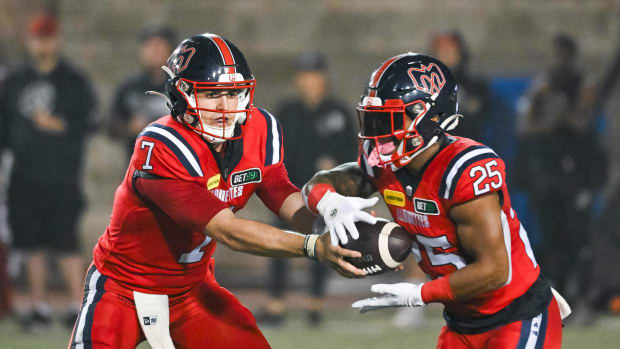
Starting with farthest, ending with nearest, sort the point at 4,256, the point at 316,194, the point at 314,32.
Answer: the point at 314,32
the point at 4,256
the point at 316,194

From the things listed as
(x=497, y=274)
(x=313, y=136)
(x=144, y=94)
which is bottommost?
(x=313, y=136)

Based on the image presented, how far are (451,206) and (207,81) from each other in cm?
102

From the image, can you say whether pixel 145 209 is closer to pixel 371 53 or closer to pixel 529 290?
pixel 529 290

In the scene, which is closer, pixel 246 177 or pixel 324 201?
pixel 324 201

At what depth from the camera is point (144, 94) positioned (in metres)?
6.72

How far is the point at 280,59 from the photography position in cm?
965

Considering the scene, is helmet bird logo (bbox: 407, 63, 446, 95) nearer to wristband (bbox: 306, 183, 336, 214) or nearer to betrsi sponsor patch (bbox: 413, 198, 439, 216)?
betrsi sponsor patch (bbox: 413, 198, 439, 216)

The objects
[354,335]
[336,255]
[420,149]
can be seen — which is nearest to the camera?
[336,255]

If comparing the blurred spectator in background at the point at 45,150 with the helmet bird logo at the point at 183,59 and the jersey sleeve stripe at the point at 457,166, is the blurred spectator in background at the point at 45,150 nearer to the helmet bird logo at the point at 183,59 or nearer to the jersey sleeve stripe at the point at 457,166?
the helmet bird logo at the point at 183,59

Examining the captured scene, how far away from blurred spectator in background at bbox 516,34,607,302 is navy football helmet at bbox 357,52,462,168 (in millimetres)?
3577

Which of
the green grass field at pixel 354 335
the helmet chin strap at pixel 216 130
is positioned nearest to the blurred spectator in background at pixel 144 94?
the green grass field at pixel 354 335

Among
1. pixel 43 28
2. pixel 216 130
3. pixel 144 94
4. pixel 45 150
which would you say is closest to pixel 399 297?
pixel 216 130

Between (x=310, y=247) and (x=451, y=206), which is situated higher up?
(x=451, y=206)

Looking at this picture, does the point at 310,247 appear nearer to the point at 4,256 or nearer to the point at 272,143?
the point at 272,143
